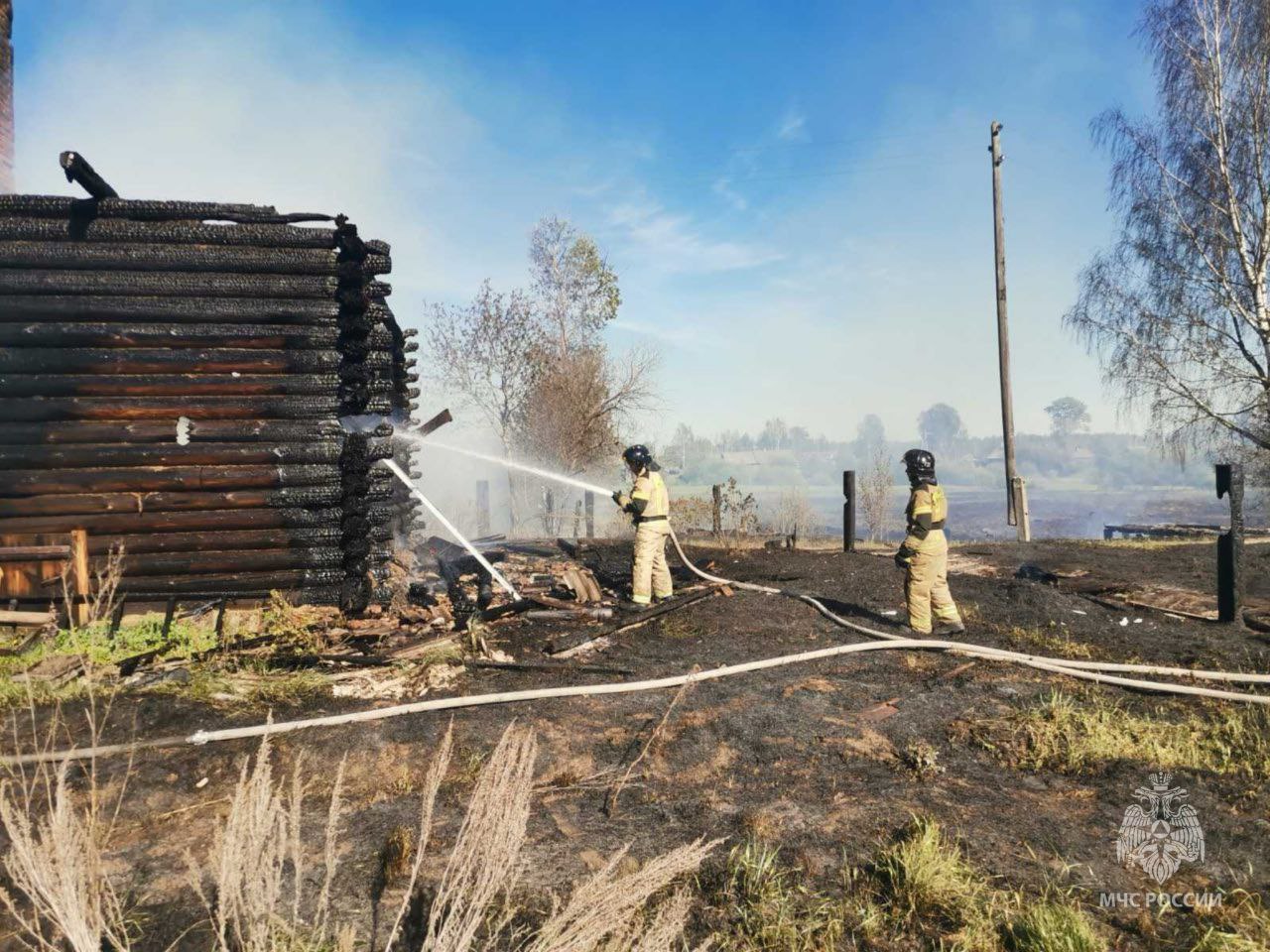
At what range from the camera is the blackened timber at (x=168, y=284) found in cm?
738

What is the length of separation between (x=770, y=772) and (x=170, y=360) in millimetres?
7621

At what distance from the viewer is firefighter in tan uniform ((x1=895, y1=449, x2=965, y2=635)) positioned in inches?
262

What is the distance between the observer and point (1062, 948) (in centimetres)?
252

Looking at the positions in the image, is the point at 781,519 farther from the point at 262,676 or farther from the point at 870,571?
the point at 262,676

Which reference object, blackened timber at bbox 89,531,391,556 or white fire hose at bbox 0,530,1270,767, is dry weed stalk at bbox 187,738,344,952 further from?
blackened timber at bbox 89,531,391,556

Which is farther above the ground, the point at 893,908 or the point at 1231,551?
the point at 1231,551

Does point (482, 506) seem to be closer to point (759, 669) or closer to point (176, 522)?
point (176, 522)

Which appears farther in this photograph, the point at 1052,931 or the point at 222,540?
the point at 222,540

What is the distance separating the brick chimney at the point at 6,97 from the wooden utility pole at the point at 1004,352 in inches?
735

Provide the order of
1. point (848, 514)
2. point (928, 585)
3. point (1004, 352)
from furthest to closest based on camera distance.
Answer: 1. point (1004, 352)
2. point (848, 514)
3. point (928, 585)

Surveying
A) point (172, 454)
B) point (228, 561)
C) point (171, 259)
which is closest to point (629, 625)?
point (228, 561)

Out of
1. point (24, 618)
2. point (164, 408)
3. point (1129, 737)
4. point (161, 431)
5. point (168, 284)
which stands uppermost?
point (168, 284)

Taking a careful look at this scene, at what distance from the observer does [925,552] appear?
6676 mm

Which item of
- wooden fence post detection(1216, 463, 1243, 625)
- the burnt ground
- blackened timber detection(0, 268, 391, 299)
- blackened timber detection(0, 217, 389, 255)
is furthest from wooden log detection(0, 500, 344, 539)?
wooden fence post detection(1216, 463, 1243, 625)
